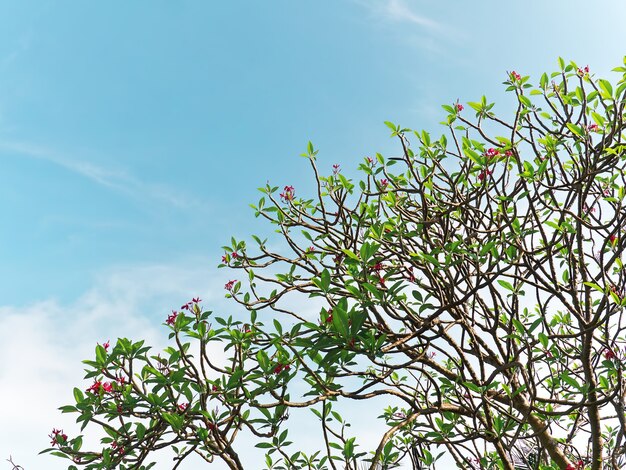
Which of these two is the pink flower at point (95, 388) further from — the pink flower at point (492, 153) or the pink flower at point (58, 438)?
the pink flower at point (492, 153)

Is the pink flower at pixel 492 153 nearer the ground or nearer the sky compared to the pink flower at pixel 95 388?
nearer the sky

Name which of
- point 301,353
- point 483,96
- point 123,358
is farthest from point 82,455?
point 483,96

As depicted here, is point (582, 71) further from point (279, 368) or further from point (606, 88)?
point (279, 368)

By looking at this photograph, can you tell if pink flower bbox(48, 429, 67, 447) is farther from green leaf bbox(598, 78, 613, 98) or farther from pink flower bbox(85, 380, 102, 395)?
green leaf bbox(598, 78, 613, 98)

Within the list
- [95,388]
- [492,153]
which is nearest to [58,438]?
[95,388]

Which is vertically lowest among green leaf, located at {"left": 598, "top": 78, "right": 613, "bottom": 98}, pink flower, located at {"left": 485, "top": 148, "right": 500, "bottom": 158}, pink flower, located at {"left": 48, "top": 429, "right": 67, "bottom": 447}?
pink flower, located at {"left": 48, "top": 429, "right": 67, "bottom": 447}

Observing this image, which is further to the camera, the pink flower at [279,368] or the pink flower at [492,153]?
the pink flower at [492,153]

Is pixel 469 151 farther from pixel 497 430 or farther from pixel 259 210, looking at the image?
pixel 259 210

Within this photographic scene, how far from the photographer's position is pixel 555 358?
3344mm

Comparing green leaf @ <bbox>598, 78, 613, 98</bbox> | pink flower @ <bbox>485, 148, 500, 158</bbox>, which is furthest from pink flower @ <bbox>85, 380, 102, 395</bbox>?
green leaf @ <bbox>598, 78, 613, 98</bbox>

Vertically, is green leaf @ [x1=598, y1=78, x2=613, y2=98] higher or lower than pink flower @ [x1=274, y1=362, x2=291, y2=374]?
higher

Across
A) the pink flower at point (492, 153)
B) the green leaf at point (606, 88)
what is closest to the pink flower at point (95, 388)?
the pink flower at point (492, 153)

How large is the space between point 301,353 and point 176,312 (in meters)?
0.91

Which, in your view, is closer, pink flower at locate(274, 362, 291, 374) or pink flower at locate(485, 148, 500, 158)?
pink flower at locate(274, 362, 291, 374)
